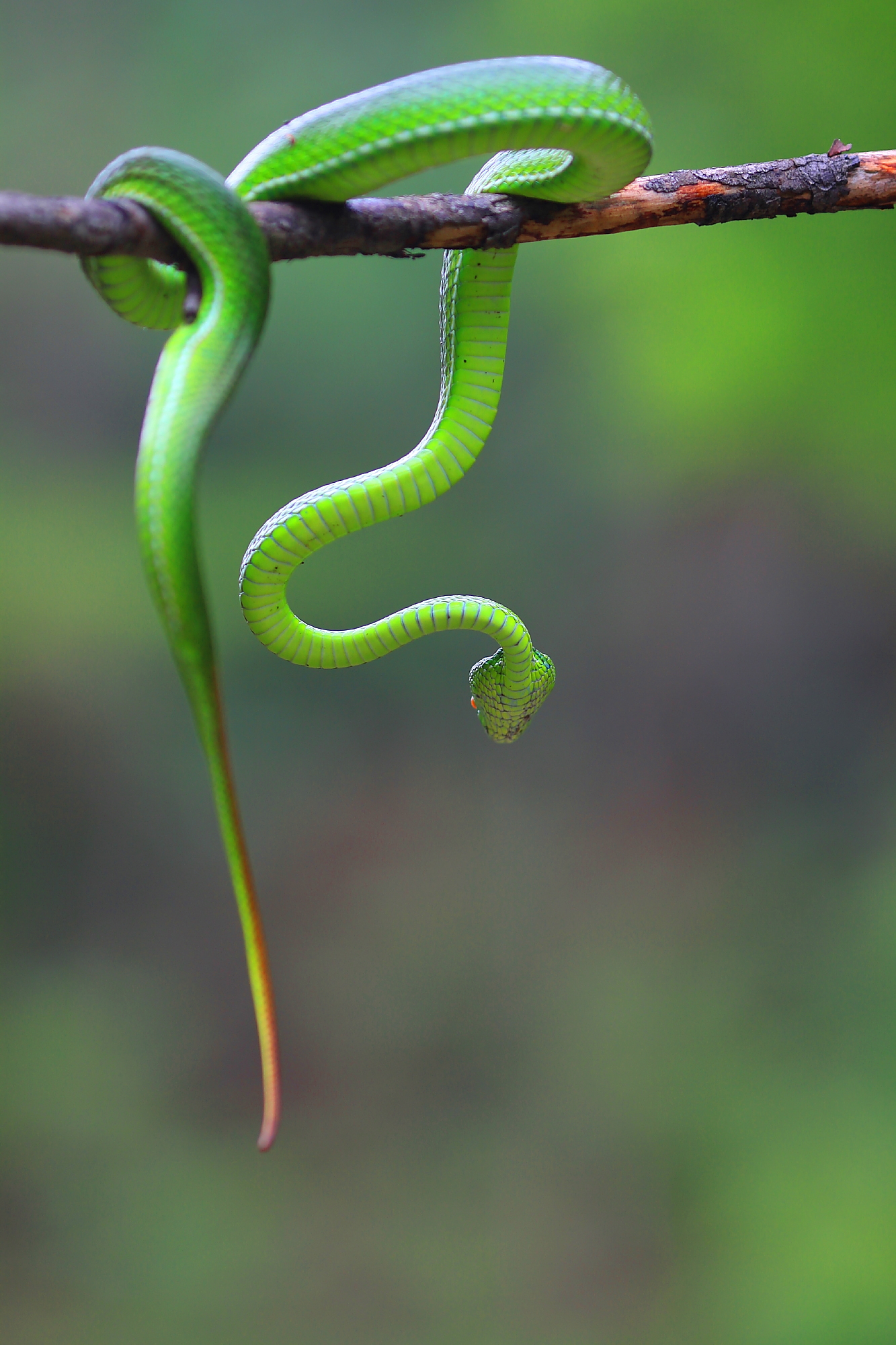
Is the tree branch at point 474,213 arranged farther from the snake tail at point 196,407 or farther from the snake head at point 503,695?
the snake head at point 503,695

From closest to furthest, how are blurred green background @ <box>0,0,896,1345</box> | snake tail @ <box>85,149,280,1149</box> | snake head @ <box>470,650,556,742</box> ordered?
1. snake tail @ <box>85,149,280,1149</box>
2. snake head @ <box>470,650,556,742</box>
3. blurred green background @ <box>0,0,896,1345</box>

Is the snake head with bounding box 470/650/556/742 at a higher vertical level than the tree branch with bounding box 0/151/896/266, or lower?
lower

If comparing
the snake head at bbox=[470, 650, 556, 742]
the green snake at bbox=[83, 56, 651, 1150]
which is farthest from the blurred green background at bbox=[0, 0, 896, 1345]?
the green snake at bbox=[83, 56, 651, 1150]

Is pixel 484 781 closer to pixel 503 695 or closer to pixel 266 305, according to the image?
pixel 503 695

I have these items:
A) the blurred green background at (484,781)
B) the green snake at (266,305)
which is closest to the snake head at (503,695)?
the green snake at (266,305)

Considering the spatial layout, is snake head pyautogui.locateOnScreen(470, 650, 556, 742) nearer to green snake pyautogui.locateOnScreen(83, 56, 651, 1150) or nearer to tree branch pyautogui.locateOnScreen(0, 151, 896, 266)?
green snake pyautogui.locateOnScreen(83, 56, 651, 1150)

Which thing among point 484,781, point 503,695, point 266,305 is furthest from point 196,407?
point 484,781
